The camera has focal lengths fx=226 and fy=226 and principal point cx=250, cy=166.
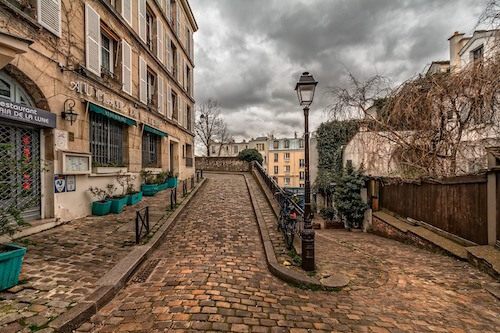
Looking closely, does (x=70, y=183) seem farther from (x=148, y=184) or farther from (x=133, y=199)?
(x=148, y=184)

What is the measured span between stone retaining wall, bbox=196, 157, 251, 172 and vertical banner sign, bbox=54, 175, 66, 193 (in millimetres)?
17149

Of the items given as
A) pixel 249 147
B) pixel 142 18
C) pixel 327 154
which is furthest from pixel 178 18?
pixel 249 147

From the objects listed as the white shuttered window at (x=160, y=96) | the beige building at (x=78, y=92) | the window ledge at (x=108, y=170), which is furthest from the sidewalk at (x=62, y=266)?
the white shuttered window at (x=160, y=96)

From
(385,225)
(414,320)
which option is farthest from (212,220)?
(385,225)

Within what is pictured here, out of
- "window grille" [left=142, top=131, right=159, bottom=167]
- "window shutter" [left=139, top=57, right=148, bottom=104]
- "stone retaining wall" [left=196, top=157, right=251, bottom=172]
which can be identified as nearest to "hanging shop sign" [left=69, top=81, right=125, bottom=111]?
"window shutter" [left=139, top=57, right=148, bottom=104]

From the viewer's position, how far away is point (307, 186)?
4.41m

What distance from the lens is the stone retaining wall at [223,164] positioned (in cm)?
2344

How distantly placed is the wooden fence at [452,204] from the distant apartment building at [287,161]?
37968mm

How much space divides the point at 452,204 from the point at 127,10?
43.2 ft

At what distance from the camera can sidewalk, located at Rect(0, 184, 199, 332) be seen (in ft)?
8.48

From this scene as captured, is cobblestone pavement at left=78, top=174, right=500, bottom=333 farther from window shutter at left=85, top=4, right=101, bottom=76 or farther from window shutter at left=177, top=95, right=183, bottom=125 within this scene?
window shutter at left=177, top=95, right=183, bottom=125

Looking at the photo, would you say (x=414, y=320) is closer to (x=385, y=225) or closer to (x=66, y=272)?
(x=66, y=272)

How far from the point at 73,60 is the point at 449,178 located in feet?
36.1

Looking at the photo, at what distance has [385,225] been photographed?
9039mm
